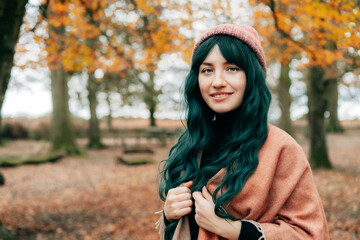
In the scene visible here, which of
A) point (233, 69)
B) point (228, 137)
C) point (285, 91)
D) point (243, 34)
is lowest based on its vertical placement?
point (228, 137)

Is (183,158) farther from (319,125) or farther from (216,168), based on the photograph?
(319,125)

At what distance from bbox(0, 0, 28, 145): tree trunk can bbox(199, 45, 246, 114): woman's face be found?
3.17 metres

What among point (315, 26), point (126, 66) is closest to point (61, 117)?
point (126, 66)

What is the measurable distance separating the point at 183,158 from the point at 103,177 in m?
8.02

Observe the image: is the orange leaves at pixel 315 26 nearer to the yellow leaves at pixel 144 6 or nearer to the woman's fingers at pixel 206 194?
the yellow leaves at pixel 144 6

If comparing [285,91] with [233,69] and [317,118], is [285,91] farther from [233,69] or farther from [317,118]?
[233,69]

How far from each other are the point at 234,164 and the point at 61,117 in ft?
41.0

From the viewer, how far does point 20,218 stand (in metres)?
5.61

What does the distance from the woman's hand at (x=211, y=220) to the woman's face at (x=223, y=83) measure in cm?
44

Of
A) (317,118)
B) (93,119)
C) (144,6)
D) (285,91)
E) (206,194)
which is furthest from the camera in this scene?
(93,119)

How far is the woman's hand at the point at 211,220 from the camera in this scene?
145 cm

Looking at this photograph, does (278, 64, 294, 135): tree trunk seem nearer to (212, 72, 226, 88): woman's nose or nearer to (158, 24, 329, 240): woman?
(158, 24, 329, 240): woman

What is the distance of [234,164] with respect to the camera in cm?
155

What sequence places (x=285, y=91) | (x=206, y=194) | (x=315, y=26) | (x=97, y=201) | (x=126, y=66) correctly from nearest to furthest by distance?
(x=206, y=194) < (x=315, y=26) < (x=97, y=201) < (x=126, y=66) < (x=285, y=91)
